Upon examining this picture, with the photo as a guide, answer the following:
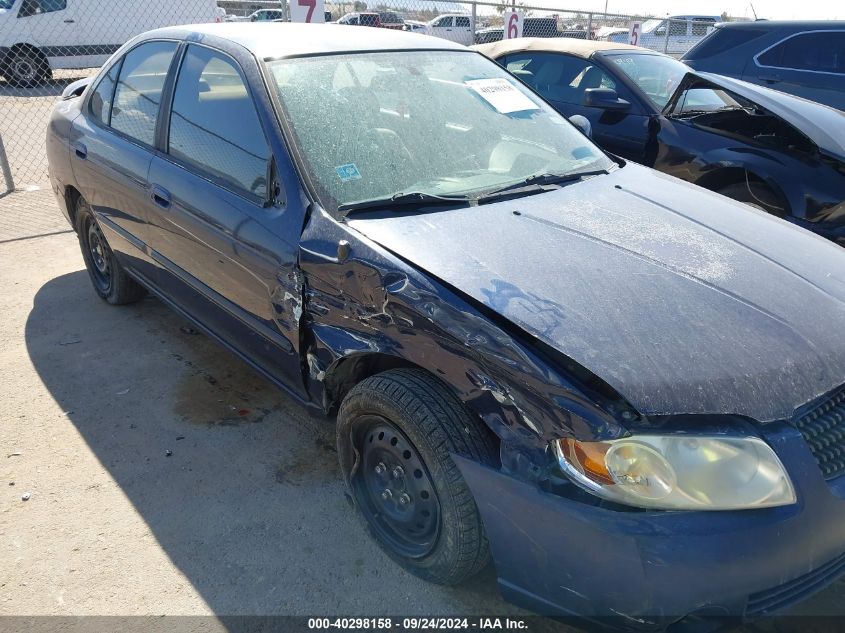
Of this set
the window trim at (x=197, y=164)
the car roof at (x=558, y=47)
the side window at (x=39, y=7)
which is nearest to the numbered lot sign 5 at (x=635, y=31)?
the car roof at (x=558, y=47)

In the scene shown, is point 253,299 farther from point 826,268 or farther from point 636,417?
point 826,268

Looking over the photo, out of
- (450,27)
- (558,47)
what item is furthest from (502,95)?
(450,27)

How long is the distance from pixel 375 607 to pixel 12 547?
1.39m

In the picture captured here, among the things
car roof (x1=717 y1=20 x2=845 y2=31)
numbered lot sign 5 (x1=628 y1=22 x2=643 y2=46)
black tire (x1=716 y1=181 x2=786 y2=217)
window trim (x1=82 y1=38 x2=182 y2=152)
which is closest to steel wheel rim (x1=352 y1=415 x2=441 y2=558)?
window trim (x1=82 y1=38 x2=182 y2=152)

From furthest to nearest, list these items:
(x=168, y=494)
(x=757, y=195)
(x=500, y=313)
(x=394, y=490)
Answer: (x=757, y=195), (x=168, y=494), (x=394, y=490), (x=500, y=313)

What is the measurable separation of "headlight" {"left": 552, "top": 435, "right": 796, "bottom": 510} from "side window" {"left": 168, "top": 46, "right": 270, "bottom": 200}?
1.63m

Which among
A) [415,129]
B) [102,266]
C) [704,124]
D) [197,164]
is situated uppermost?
[415,129]

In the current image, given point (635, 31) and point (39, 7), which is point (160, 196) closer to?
point (635, 31)

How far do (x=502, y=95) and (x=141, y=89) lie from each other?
189cm

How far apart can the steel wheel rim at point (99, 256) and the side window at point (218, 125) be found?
4.48 feet

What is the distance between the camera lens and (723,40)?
7.30 meters

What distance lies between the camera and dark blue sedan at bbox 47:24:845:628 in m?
1.72

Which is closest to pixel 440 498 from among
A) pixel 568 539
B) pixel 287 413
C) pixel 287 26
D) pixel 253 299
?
pixel 568 539

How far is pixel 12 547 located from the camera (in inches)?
98.7
